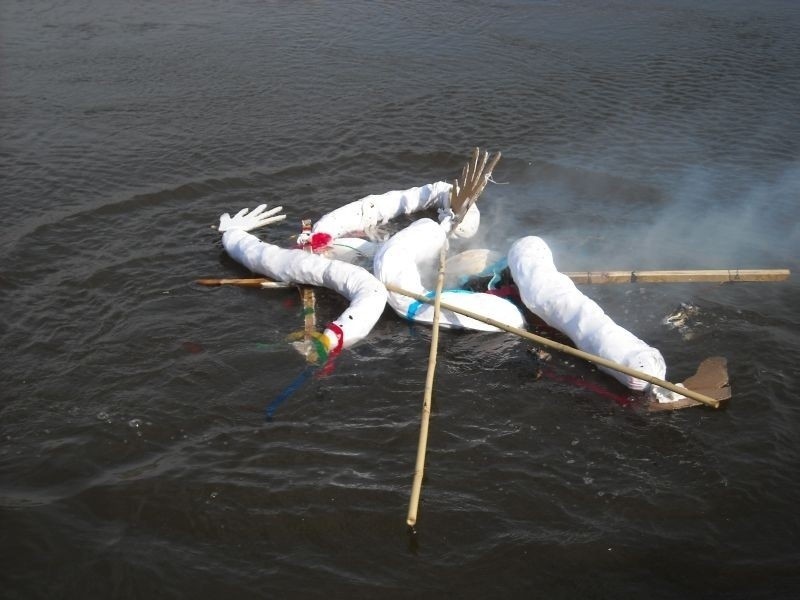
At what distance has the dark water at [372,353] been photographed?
6391 millimetres

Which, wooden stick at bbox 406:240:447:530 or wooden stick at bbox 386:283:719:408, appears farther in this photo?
wooden stick at bbox 386:283:719:408

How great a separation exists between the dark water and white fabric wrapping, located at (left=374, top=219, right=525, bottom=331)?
0.31 m

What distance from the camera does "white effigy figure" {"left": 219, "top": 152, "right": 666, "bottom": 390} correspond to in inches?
326

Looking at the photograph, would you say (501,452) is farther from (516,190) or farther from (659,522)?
(516,190)

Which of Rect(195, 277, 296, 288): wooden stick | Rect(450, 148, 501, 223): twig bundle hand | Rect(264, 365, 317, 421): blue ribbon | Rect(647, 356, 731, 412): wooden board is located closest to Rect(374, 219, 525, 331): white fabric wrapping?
Rect(450, 148, 501, 223): twig bundle hand

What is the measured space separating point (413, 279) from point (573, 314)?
2.17 metres

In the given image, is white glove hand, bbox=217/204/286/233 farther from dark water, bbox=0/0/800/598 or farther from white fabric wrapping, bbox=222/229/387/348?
dark water, bbox=0/0/800/598

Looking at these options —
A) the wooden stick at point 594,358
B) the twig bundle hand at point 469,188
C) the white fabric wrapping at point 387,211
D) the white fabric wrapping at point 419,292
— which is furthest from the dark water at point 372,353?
the twig bundle hand at point 469,188

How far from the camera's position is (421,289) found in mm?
9312

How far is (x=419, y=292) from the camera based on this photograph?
927 cm

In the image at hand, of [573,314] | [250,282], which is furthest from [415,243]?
[573,314]

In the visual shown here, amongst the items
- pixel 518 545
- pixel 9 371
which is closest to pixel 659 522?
pixel 518 545

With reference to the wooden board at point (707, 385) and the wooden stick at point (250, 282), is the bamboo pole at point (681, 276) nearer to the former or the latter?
the wooden board at point (707, 385)

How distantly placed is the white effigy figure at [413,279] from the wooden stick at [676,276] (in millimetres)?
715
